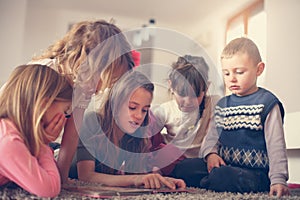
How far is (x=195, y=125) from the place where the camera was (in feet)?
2.80

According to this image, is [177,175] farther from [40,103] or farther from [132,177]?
[40,103]

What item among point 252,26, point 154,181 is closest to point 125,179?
point 154,181

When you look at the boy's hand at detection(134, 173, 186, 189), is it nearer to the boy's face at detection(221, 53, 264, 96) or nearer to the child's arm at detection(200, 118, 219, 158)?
the child's arm at detection(200, 118, 219, 158)

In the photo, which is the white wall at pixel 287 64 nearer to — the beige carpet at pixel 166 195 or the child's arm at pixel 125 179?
the beige carpet at pixel 166 195

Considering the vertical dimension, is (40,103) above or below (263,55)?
below

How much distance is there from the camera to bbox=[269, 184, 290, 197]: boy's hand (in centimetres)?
75

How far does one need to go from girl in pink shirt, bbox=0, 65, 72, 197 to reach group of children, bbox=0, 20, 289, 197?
0.02 m

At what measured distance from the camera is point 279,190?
29.9 inches

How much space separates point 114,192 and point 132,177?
0.09 metres

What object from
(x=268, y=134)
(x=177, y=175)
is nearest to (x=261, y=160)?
(x=268, y=134)

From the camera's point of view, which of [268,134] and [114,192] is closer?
[114,192]

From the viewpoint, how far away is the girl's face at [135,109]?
2.60ft

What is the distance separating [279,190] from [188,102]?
0.79ft

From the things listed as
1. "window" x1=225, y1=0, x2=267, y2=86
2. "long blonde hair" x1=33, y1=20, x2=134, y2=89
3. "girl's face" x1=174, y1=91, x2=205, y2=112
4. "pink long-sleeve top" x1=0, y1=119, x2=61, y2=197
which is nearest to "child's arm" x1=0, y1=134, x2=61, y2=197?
"pink long-sleeve top" x1=0, y1=119, x2=61, y2=197
